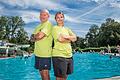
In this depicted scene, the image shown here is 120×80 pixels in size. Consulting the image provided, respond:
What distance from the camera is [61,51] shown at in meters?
5.42

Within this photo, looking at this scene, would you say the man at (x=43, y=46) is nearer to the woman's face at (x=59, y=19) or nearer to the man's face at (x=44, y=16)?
the man's face at (x=44, y=16)

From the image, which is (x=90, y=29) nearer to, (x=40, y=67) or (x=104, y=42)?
(x=104, y=42)

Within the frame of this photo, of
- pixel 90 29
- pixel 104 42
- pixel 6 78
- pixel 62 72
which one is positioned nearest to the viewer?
pixel 62 72

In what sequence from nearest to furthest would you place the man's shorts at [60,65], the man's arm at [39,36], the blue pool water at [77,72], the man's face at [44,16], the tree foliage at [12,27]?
the man's shorts at [60,65], the man's arm at [39,36], the man's face at [44,16], the blue pool water at [77,72], the tree foliage at [12,27]

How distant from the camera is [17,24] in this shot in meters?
105

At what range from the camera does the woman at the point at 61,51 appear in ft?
17.6

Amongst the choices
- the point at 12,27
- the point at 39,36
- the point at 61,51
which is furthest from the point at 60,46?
the point at 12,27

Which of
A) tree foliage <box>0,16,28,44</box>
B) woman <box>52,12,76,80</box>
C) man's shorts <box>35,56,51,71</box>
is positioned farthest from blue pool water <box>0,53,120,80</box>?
tree foliage <box>0,16,28,44</box>

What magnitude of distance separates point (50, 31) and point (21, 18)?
101667 mm

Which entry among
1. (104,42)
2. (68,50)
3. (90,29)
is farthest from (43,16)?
(90,29)

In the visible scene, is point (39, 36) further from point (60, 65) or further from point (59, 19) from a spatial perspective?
point (60, 65)

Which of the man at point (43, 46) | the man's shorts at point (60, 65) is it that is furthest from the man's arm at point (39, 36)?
the man's shorts at point (60, 65)

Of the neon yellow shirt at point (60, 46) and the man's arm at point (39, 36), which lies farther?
the man's arm at point (39, 36)

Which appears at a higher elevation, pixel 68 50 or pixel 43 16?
pixel 43 16
